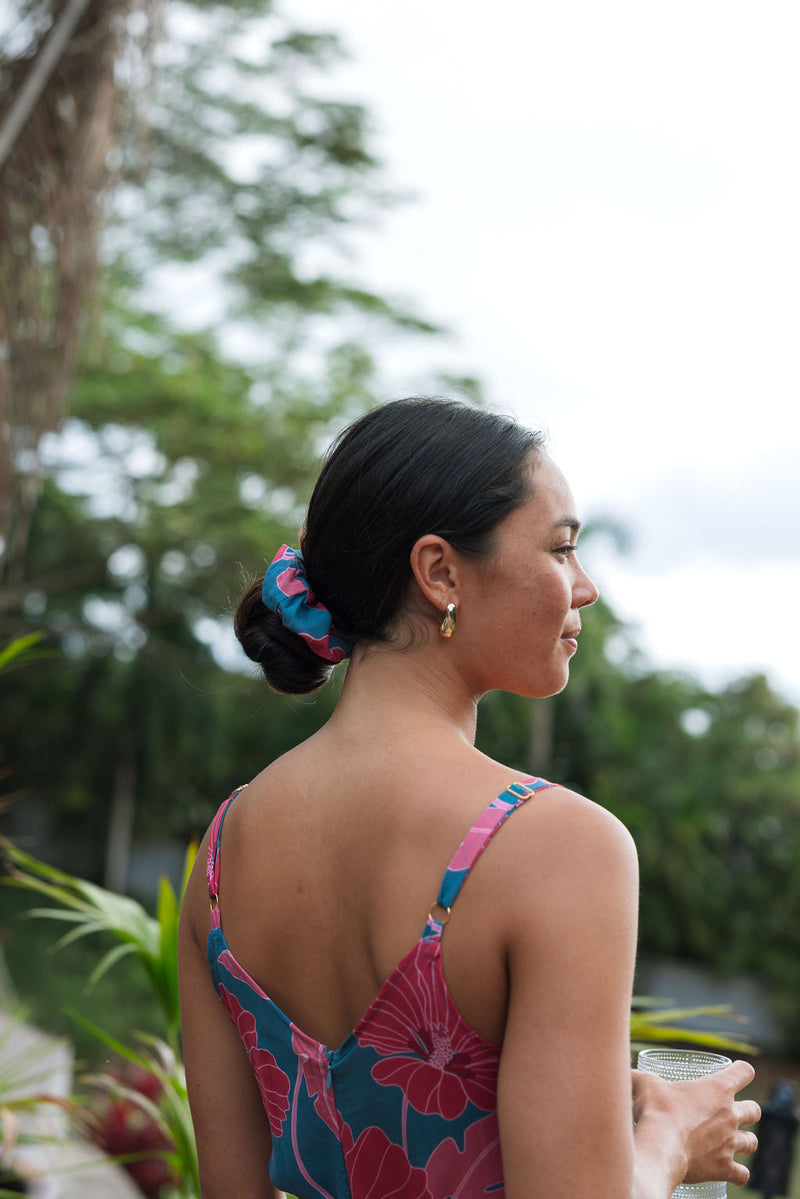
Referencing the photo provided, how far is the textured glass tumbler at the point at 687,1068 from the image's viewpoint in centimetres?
100

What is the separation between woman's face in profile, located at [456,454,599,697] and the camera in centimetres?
97

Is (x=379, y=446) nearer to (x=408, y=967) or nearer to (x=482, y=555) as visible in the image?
(x=482, y=555)

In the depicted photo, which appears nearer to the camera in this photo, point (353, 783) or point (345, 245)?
point (353, 783)

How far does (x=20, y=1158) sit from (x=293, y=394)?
7.40m

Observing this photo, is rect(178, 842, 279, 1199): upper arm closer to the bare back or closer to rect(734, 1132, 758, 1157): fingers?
the bare back

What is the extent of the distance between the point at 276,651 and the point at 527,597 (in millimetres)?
304

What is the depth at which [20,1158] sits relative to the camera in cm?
367

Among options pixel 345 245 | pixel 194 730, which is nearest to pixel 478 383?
pixel 345 245

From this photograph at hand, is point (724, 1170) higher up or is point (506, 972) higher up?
point (506, 972)

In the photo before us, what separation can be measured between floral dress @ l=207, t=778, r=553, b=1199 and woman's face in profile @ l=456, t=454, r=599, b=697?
6.5 inches

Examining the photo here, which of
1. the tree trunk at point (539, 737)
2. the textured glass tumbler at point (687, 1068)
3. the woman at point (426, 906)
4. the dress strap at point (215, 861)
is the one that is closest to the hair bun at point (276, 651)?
the woman at point (426, 906)

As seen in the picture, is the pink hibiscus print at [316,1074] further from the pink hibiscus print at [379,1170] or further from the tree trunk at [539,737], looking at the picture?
the tree trunk at [539,737]

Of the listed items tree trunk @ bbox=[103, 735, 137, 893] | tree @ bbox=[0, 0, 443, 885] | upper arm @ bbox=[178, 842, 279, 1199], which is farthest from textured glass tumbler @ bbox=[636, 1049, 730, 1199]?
tree trunk @ bbox=[103, 735, 137, 893]

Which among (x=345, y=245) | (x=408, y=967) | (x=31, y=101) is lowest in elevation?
(x=345, y=245)
